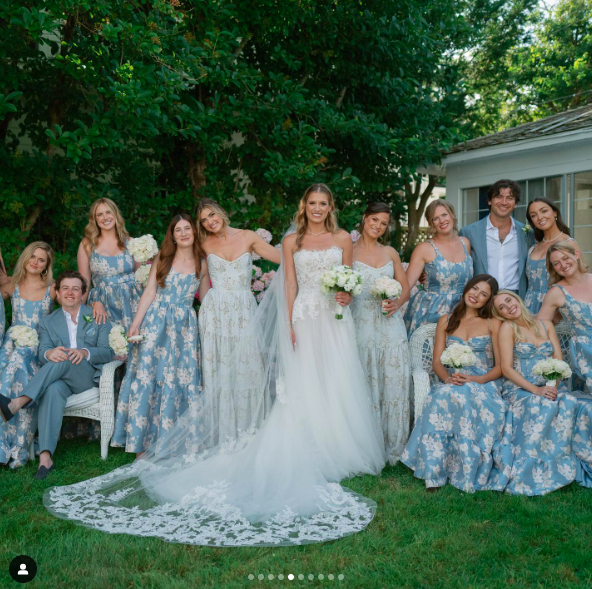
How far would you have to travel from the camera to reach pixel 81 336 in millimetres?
5379

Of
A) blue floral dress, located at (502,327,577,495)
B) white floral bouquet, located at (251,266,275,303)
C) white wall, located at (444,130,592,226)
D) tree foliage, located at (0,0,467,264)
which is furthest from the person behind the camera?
white wall, located at (444,130,592,226)

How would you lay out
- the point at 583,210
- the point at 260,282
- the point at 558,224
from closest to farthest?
the point at 558,224, the point at 260,282, the point at 583,210

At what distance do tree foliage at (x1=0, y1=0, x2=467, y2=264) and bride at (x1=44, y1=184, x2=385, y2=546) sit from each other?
7.03 ft

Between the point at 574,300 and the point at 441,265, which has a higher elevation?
the point at 441,265

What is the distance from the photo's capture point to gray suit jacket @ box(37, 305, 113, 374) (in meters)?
5.31

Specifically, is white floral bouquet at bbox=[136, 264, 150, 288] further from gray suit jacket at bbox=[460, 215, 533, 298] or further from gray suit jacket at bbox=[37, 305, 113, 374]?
gray suit jacket at bbox=[460, 215, 533, 298]

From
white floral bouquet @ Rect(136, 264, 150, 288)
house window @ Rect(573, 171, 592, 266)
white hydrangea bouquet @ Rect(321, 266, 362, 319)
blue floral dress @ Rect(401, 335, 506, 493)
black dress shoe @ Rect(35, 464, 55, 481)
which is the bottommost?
black dress shoe @ Rect(35, 464, 55, 481)

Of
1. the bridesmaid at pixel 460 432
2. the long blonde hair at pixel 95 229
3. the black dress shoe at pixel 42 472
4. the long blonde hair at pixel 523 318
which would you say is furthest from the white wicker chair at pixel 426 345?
the black dress shoe at pixel 42 472

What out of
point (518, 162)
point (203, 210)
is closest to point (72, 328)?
point (203, 210)

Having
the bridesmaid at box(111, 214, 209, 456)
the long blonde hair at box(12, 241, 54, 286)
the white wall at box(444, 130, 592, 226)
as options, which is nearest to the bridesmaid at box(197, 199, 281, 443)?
the bridesmaid at box(111, 214, 209, 456)

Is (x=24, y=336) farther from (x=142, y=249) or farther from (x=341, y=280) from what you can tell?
(x=341, y=280)

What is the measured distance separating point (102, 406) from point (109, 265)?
4.18 feet

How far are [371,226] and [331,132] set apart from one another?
3.36 m

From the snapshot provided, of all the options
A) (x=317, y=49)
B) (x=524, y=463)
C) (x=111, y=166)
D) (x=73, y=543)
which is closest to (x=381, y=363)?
(x=524, y=463)
